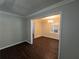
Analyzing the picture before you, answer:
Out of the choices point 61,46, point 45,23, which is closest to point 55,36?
point 45,23

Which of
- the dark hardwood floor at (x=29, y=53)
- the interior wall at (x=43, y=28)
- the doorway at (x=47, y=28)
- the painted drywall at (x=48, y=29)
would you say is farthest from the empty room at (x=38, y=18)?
the painted drywall at (x=48, y=29)

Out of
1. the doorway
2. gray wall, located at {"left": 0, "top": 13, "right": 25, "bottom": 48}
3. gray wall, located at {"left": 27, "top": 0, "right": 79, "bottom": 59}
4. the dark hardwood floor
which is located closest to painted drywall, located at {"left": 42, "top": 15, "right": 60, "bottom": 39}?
the doorway

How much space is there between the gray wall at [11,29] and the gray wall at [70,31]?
327 centimetres

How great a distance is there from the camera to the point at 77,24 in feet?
5.14

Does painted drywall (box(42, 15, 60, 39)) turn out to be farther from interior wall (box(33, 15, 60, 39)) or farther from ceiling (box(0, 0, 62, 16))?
ceiling (box(0, 0, 62, 16))

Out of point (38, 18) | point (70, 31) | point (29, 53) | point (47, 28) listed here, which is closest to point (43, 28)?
point (47, 28)

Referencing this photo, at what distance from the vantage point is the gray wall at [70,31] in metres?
1.59

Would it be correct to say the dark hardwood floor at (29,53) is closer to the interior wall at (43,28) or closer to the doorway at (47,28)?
the doorway at (47,28)

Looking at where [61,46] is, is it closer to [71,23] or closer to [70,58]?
[70,58]

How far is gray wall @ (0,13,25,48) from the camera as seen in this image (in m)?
3.31

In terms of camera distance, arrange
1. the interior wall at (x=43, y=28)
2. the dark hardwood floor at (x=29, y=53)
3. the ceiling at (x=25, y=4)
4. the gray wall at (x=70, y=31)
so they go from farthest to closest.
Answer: the interior wall at (x=43, y=28) → the dark hardwood floor at (x=29, y=53) → the ceiling at (x=25, y=4) → the gray wall at (x=70, y=31)

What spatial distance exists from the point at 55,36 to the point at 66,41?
13.1 ft

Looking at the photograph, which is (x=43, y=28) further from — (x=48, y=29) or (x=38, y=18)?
(x=38, y=18)

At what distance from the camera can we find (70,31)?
5.65 feet
